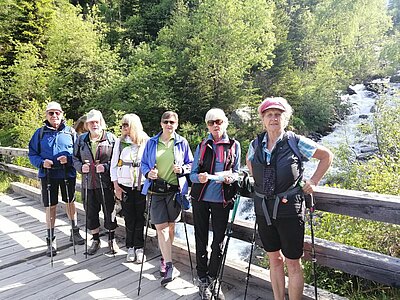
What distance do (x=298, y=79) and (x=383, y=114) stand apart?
16.5 metres

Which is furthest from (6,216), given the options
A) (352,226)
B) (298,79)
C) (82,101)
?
(298,79)

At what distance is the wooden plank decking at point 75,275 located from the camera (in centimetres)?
354

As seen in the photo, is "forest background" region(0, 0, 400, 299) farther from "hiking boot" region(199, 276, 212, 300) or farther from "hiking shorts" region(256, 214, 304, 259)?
"hiking shorts" region(256, 214, 304, 259)

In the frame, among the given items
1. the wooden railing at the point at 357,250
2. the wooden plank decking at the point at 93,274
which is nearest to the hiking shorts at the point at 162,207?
the wooden plank decking at the point at 93,274

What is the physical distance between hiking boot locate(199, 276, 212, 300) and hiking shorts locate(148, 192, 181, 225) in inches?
31.2

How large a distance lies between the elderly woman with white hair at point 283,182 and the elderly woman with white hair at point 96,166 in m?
2.47

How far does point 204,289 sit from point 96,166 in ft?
7.18

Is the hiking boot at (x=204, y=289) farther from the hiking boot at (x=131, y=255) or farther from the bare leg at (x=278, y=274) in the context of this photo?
the hiking boot at (x=131, y=255)

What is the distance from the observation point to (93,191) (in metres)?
4.54

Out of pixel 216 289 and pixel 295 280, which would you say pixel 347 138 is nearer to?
pixel 216 289

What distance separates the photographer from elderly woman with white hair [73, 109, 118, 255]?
4.39 m

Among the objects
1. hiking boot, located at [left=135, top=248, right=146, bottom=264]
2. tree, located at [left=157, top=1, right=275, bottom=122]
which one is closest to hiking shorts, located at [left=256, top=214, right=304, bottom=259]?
hiking boot, located at [left=135, top=248, right=146, bottom=264]

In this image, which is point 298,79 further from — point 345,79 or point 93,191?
point 93,191

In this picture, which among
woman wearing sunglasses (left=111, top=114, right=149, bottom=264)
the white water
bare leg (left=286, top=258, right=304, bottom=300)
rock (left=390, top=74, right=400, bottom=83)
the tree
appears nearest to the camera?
bare leg (left=286, top=258, right=304, bottom=300)
